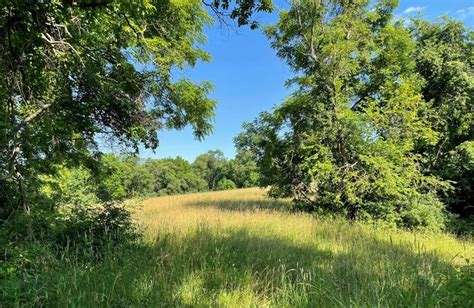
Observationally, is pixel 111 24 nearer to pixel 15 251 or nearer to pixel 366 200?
pixel 15 251

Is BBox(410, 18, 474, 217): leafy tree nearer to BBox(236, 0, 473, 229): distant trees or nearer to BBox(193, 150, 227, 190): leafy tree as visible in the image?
BBox(236, 0, 473, 229): distant trees

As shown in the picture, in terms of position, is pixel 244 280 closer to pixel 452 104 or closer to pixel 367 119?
pixel 367 119

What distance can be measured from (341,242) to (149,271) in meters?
4.28

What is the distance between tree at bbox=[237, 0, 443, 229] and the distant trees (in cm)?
3

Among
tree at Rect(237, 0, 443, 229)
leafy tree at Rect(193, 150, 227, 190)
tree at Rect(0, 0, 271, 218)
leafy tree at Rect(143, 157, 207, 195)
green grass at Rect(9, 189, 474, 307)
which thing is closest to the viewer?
green grass at Rect(9, 189, 474, 307)

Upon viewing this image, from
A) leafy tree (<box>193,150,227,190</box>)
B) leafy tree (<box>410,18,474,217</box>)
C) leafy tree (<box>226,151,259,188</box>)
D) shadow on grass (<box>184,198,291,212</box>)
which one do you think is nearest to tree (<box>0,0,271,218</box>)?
shadow on grass (<box>184,198,291,212</box>)

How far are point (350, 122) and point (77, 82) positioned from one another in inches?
316

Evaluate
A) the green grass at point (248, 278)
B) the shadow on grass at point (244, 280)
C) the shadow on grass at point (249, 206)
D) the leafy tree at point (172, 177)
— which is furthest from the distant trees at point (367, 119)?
the leafy tree at point (172, 177)

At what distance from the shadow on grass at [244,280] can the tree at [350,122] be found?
542 cm

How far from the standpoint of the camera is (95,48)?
6555 mm

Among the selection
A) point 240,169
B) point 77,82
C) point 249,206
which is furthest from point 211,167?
point 77,82

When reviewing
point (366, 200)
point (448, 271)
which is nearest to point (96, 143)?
point (448, 271)

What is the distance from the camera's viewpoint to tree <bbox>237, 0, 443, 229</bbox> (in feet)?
34.7

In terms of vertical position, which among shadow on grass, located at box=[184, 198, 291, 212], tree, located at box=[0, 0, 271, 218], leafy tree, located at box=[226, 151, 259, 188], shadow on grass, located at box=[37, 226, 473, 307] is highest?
leafy tree, located at box=[226, 151, 259, 188]
